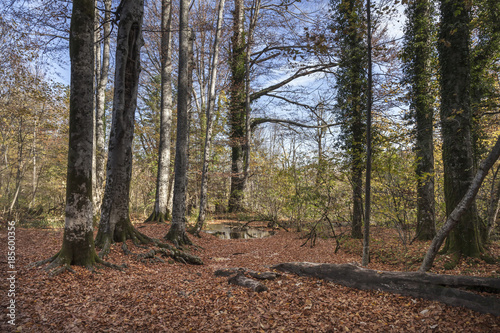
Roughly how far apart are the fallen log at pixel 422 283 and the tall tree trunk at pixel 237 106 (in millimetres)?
12351

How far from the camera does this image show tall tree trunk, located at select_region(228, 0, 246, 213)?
17.3 meters

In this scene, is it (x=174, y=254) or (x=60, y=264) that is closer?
(x=60, y=264)

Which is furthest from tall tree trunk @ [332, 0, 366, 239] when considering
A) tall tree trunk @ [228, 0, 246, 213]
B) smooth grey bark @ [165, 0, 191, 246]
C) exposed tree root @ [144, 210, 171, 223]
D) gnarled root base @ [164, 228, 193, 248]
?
tall tree trunk @ [228, 0, 246, 213]

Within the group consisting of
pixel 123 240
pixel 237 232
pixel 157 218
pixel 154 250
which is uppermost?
pixel 123 240

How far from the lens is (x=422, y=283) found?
3.62 m

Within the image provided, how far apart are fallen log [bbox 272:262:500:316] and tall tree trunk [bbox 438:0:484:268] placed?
8.11ft

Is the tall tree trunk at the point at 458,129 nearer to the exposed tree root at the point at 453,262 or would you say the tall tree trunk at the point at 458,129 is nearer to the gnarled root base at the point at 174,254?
the exposed tree root at the point at 453,262

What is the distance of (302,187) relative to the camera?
34.9 ft

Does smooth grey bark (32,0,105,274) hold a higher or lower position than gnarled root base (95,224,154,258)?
higher

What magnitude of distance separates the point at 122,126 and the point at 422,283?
6.72 metres

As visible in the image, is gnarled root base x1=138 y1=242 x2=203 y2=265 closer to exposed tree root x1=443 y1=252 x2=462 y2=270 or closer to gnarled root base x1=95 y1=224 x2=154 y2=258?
gnarled root base x1=95 y1=224 x2=154 y2=258

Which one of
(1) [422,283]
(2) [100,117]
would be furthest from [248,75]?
(1) [422,283]

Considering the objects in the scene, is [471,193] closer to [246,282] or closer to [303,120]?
[246,282]

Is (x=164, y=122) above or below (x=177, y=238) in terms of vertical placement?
above
